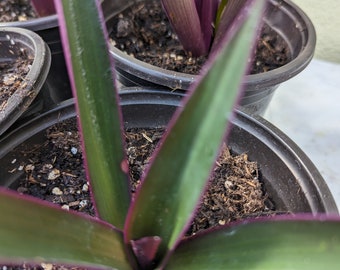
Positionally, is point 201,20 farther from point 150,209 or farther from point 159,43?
point 150,209

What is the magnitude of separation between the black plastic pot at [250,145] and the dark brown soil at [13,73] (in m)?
0.07

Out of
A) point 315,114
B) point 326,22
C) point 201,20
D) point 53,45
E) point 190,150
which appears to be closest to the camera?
point 190,150

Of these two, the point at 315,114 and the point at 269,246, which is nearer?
the point at 269,246

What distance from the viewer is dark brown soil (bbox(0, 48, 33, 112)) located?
0.70 metres

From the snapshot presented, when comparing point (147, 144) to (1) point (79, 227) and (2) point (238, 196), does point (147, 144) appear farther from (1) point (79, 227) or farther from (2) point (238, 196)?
(1) point (79, 227)

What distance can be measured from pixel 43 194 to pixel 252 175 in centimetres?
33

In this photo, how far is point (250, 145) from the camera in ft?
2.22

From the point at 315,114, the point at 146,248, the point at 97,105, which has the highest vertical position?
the point at 97,105

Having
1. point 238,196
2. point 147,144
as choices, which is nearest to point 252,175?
point 238,196

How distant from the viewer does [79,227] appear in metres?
0.40

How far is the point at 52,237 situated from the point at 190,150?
0.14 meters

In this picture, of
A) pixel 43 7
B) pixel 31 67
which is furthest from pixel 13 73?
pixel 43 7

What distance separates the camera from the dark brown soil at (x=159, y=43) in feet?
2.80

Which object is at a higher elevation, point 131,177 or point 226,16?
point 226,16
